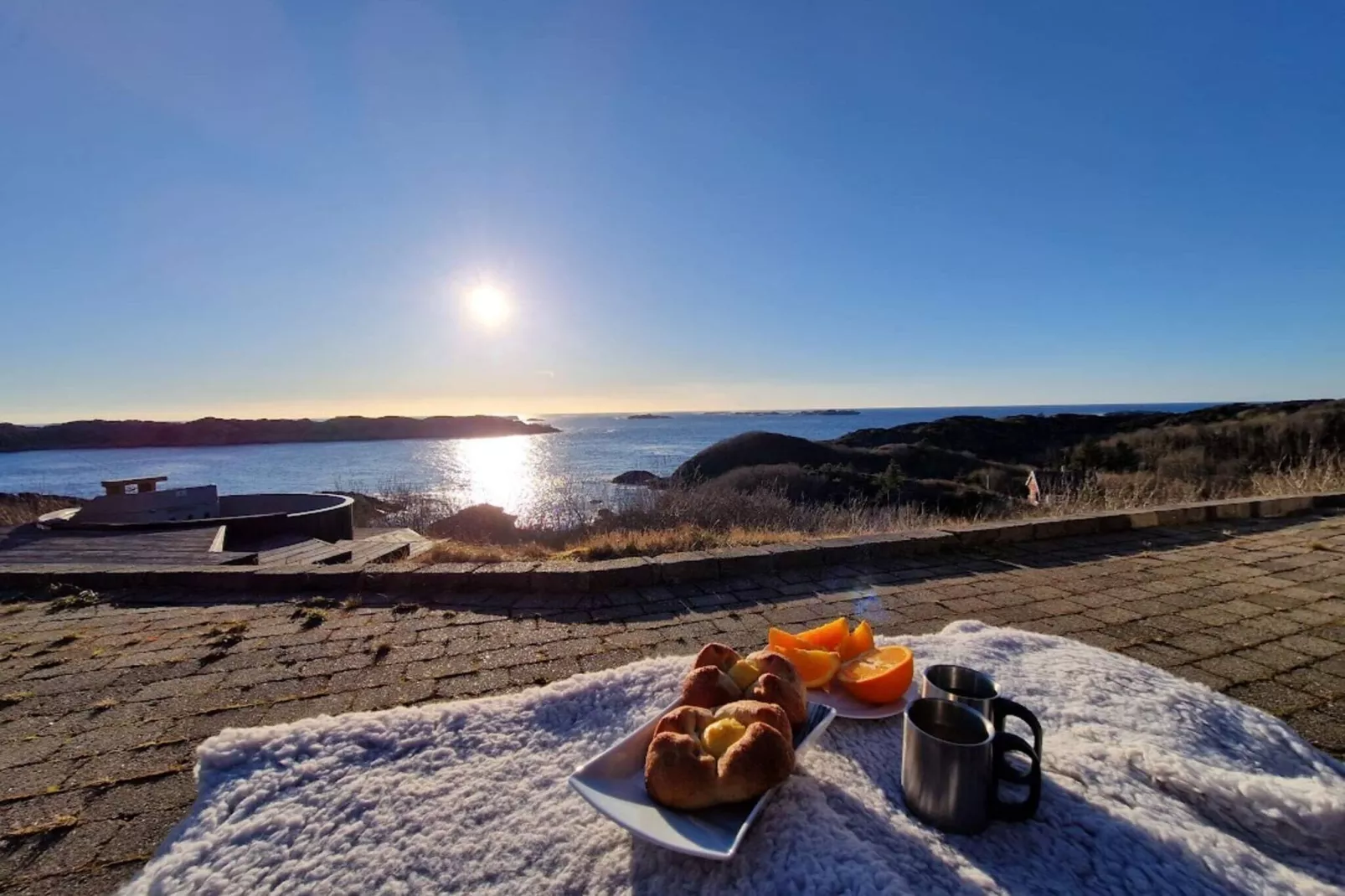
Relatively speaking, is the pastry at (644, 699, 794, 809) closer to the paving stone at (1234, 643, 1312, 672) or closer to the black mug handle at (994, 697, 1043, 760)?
the black mug handle at (994, 697, 1043, 760)

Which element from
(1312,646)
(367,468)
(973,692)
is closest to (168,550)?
(973,692)

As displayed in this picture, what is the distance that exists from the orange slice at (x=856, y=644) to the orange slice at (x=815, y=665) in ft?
0.19

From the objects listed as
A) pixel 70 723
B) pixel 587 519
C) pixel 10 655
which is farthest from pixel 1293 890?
pixel 587 519

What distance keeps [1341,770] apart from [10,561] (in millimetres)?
8477

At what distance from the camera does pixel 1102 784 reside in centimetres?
118

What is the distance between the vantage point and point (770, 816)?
1.06m

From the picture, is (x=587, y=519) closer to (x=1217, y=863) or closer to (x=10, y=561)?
(x=10, y=561)

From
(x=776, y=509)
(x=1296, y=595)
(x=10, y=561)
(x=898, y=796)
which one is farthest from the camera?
(x=776, y=509)

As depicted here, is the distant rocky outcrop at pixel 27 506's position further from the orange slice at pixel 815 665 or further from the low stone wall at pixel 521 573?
the orange slice at pixel 815 665

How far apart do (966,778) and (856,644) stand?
1.88 feet

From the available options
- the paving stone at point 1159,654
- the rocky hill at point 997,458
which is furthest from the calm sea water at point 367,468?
the paving stone at point 1159,654

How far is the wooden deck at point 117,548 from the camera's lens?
208 inches

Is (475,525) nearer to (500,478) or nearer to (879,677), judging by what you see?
(879,677)

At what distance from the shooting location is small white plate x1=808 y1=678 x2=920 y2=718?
141cm
